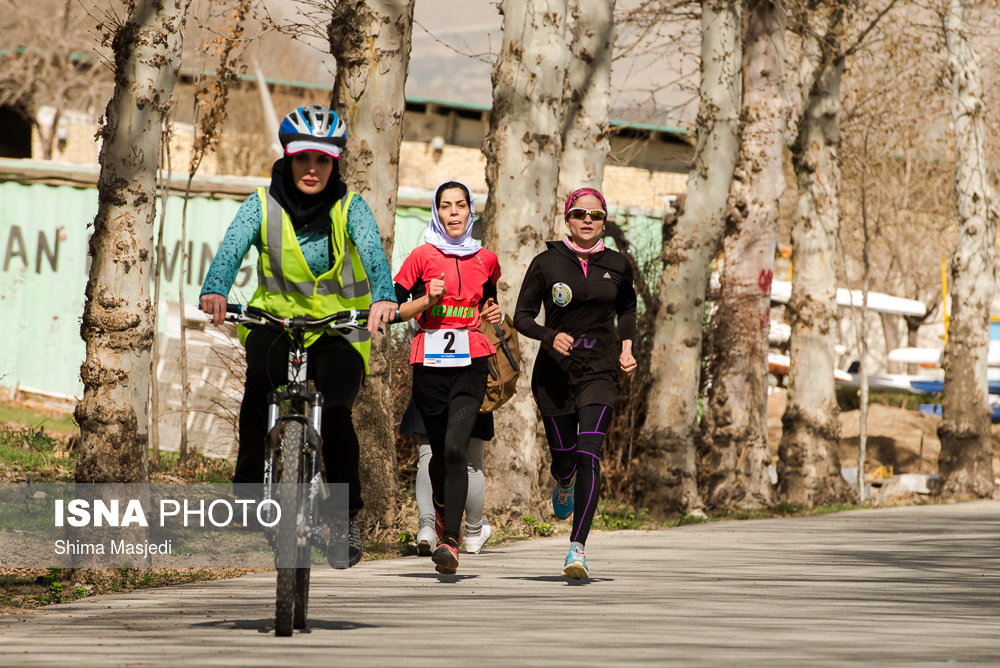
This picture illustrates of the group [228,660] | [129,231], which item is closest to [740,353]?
[129,231]

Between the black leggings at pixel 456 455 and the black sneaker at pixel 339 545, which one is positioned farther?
the black leggings at pixel 456 455

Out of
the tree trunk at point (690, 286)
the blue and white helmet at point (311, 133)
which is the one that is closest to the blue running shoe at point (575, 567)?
the blue and white helmet at point (311, 133)

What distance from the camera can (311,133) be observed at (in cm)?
640

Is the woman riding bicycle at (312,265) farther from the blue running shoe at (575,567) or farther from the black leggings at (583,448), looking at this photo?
the black leggings at (583,448)

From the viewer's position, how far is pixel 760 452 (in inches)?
645

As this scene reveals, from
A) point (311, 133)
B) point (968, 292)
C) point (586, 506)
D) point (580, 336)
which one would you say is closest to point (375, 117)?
point (580, 336)

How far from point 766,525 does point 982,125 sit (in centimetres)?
1119

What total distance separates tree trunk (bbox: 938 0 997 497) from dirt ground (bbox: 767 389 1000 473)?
5.14m

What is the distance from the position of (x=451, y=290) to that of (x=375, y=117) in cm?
228

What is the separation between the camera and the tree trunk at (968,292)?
70.0ft

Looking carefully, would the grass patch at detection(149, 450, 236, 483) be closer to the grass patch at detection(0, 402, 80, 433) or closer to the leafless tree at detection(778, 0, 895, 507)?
the grass patch at detection(0, 402, 80, 433)

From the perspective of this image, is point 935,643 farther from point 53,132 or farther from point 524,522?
point 53,132

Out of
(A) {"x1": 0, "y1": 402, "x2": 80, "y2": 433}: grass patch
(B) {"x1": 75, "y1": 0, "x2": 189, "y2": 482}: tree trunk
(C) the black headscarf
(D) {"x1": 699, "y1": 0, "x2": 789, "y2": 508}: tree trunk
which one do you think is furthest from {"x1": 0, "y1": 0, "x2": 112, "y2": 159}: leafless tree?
(C) the black headscarf

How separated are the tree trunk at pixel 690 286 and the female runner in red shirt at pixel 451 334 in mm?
6022
